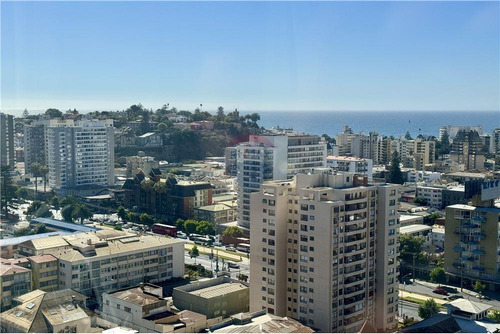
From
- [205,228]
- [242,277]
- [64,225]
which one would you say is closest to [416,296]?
[242,277]

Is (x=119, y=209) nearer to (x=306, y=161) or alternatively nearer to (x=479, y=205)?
(x=306, y=161)

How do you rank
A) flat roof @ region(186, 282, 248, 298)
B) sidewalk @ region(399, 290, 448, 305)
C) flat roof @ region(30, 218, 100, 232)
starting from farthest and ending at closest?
flat roof @ region(30, 218, 100, 232), sidewalk @ region(399, 290, 448, 305), flat roof @ region(186, 282, 248, 298)

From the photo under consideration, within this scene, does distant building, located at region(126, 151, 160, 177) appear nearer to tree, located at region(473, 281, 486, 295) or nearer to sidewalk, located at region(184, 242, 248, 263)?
sidewalk, located at region(184, 242, 248, 263)

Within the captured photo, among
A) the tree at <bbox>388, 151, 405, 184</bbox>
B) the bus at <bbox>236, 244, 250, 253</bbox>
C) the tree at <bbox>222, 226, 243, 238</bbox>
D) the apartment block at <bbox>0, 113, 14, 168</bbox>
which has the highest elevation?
the apartment block at <bbox>0, 113, 14, 168</bbox>

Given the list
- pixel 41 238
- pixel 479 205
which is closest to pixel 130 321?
pixel 41 238

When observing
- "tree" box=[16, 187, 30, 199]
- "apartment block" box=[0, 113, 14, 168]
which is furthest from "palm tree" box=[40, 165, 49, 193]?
"tree" box=[16, 187, 30, 199]

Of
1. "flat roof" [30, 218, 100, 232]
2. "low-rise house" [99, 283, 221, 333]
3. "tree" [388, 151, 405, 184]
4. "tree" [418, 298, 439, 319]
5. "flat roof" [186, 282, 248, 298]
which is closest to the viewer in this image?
"low-rise house" [99, 283, 221, 333]
